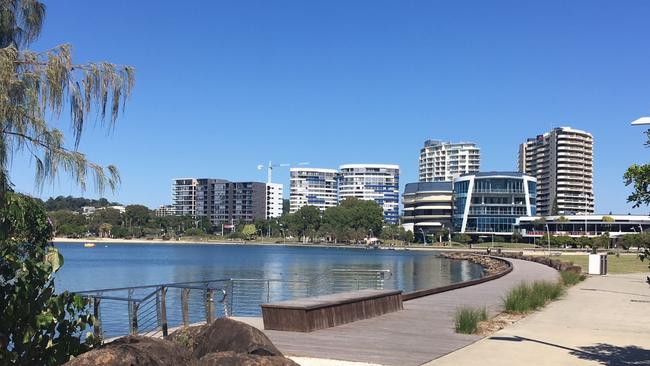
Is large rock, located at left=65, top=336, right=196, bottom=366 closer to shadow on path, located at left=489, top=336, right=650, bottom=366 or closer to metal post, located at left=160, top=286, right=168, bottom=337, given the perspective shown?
metal post, located at left=160, top=286, right=168, bottom=337

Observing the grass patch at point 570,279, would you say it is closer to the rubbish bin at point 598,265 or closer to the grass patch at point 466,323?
the rubbish bin at point 598,265

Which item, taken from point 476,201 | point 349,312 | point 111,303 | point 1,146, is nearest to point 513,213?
point 476,201

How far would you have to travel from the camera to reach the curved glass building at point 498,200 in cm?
17712

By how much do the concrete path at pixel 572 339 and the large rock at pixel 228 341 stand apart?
4.03 meters

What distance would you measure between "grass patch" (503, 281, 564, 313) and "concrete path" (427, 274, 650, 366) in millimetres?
382

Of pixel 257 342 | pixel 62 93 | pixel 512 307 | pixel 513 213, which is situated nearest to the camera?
pixel 62 93

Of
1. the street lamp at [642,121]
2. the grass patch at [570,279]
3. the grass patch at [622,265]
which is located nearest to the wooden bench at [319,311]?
the street lamp at [642,121]

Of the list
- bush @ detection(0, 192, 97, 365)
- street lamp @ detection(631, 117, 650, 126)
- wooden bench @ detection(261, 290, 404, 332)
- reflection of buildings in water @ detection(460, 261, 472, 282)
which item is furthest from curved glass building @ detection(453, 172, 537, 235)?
bush @ detection(0, 192, 97, 365)

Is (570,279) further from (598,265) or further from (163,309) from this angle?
(163,309)

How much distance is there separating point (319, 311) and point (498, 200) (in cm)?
17186

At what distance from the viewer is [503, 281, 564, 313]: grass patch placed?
17.9m

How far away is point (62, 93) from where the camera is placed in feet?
15.3

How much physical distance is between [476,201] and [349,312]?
560ft

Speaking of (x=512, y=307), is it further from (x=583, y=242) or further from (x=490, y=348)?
(x=583, y=242)
